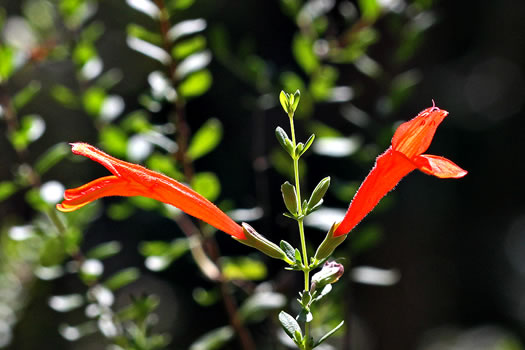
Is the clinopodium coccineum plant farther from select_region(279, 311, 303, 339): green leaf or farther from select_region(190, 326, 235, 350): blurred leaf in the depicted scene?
select_region(190, 326, 235, 350): blurred leaf

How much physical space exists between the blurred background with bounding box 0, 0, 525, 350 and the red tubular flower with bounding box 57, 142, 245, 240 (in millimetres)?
226

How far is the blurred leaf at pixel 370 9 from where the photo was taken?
1282mm

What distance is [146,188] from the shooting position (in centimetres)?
80

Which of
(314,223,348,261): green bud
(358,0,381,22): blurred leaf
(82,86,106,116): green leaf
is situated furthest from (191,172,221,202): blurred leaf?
(358,0,381,22): blurred leaf

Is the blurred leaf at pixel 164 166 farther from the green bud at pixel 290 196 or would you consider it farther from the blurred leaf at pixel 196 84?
the green bud at pixel 290 196

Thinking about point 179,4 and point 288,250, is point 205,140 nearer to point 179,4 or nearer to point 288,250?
point 179,4

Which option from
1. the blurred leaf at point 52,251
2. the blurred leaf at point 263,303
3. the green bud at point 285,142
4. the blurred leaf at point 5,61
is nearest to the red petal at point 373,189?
the green bud at point 285,142

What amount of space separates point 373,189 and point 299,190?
0.09m

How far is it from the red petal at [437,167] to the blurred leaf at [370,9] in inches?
24.6

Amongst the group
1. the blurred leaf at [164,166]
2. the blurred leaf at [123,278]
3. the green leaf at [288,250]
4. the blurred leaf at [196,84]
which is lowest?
the green leaf at [288,250]

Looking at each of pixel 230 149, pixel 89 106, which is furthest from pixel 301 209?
pixel 230 149

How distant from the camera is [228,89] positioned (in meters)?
3.75

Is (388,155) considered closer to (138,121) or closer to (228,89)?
(138,121)

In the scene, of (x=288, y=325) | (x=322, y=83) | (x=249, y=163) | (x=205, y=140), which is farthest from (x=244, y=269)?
(x=249, y=163)
